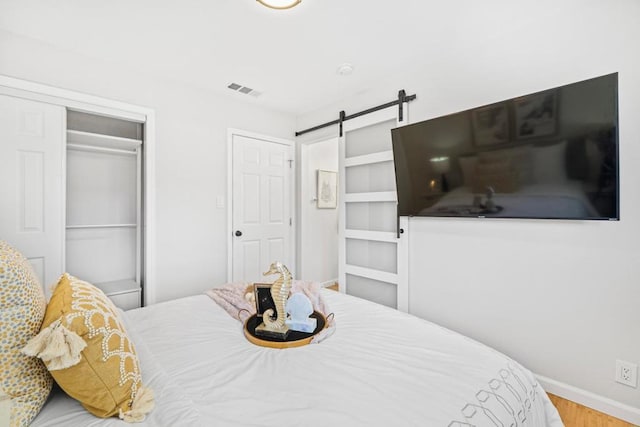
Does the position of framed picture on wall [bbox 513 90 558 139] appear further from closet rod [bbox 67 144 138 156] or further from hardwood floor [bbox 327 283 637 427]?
closet rod [bbox 67 144 138 156]

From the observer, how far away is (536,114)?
184 cm

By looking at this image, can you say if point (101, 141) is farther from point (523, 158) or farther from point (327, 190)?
point (523, 158)

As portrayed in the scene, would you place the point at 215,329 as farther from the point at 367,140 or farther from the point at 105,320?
the point at 367,140

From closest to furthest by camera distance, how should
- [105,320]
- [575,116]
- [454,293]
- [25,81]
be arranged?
[105,320] < [575,116] < [25,81] < [454,293]

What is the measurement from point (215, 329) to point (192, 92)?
2.54 metres

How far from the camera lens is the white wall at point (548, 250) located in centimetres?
171

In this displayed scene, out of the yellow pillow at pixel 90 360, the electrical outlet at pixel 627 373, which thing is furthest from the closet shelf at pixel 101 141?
the electrical outlet at pixel 627 373

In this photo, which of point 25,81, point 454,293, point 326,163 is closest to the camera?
point 25,81

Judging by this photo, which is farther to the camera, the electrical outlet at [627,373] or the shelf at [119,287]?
the shelf at [119,287]

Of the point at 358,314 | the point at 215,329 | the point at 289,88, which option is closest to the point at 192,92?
the point at 289,88

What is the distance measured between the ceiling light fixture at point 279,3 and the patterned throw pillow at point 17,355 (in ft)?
5.82

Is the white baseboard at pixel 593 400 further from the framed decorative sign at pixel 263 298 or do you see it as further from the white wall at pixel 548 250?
the framed decorative sign at pixel 263 298

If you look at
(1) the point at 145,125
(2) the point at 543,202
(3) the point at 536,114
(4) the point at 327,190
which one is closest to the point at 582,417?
(2) the point at 543,202

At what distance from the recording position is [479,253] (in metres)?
2.29
